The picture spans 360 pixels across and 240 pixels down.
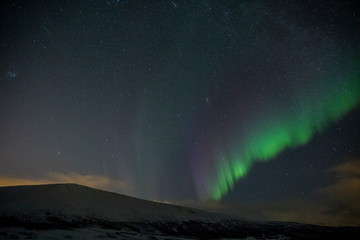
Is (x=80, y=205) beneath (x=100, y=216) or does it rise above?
above

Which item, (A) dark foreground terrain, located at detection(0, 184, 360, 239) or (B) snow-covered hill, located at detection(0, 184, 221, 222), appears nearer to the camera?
(A) dark foreground terrain, located at detection(0, 184, 360, 239)

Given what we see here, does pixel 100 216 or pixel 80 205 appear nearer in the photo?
pixel 100 216

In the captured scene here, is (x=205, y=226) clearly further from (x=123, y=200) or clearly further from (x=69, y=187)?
(x=69, y=187)

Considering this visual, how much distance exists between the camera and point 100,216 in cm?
4319

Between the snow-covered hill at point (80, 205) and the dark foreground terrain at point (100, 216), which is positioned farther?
the snow-covered hill at point (80, 205)

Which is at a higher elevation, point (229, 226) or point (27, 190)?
point (27, 190)

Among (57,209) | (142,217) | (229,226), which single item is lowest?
(229,226)

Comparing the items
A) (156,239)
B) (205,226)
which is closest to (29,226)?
(156,239)

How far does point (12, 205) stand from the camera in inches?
1523

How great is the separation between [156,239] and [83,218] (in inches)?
635

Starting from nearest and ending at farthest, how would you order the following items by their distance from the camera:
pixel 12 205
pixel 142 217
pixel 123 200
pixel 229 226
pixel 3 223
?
pixel 3 223 → pixel 12 205 → pixel 142 217 → pixel 229 226 → pixel 123 200

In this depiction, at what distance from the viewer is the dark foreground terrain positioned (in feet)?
105

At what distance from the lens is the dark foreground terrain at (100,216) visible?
3212cm

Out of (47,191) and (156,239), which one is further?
(47,191)
